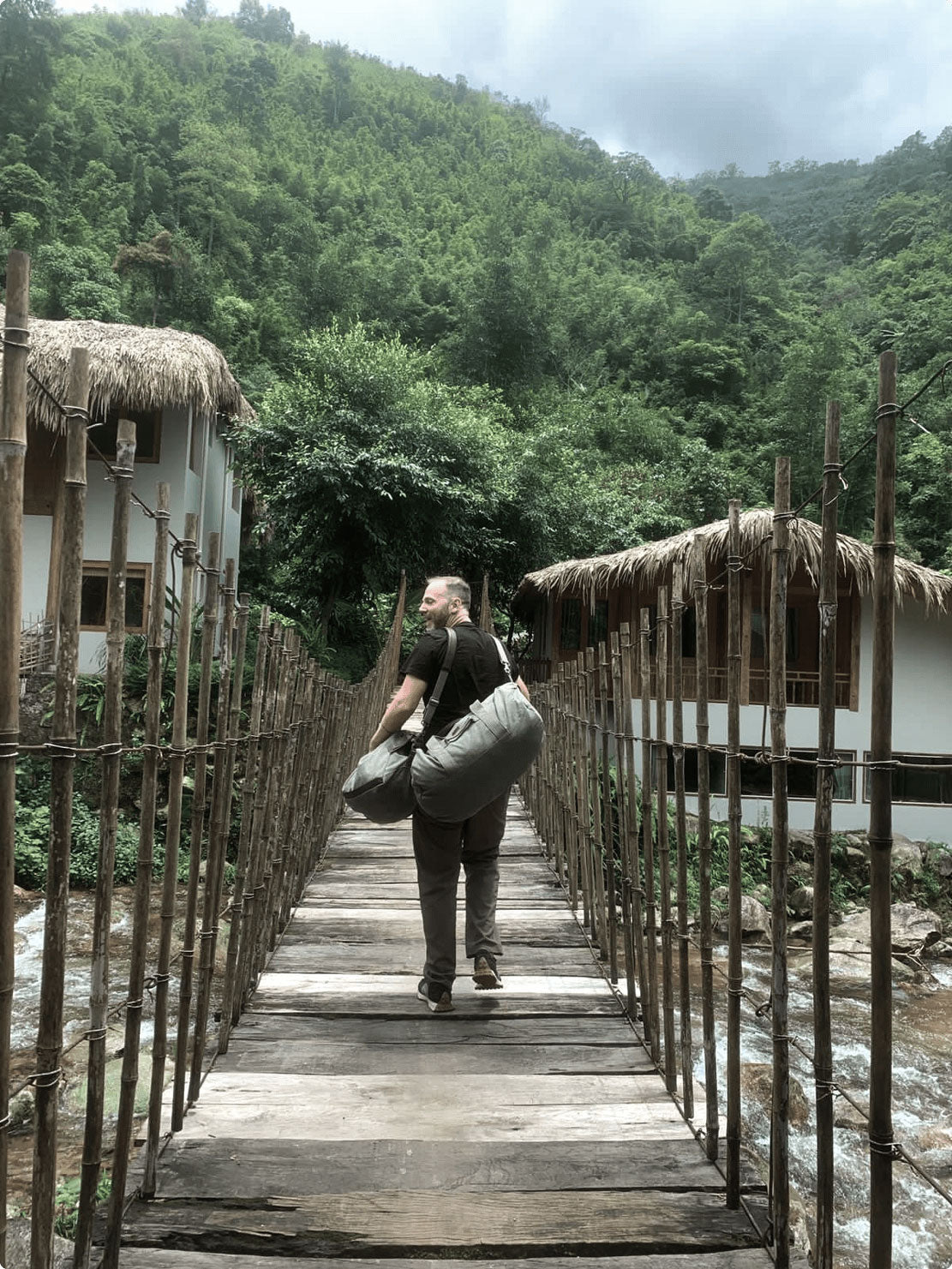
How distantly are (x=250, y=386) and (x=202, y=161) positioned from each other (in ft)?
50.1

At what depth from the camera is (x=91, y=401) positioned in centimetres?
899

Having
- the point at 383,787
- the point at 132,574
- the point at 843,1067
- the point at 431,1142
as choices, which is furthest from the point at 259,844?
the point at 132,574

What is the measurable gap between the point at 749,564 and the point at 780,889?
6477 mm

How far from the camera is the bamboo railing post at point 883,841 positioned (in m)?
1.17

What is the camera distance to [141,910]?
155cm

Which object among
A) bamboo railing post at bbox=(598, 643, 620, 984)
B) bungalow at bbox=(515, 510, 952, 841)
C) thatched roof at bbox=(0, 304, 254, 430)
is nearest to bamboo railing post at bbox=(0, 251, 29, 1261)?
bamboo railing post at bbox=(598, 643, 620, 984)

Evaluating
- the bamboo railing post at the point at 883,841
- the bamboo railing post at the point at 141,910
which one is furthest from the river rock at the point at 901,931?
the bamboo railing post at the point at 141,910

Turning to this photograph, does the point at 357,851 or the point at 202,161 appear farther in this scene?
the point at 202,161

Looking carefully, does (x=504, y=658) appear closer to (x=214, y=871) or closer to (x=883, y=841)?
(x=214, y=871)

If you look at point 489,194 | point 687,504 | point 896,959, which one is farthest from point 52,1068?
point 489,194

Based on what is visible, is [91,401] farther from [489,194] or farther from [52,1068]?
[489,194]

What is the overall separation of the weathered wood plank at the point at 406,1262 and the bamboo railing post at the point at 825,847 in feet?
0.55

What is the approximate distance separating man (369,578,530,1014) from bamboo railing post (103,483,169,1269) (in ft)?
3.08

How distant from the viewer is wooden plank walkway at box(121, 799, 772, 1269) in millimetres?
1525
